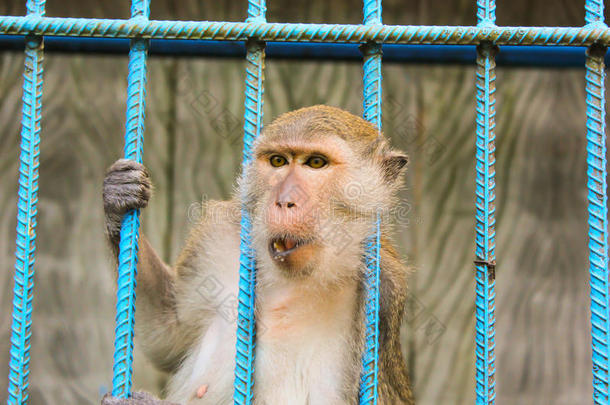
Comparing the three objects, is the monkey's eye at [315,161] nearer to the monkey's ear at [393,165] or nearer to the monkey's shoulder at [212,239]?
the monkey's ear at [393,165]

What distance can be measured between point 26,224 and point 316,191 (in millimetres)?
863

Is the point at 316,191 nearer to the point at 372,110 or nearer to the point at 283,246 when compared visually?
the point at 283,246

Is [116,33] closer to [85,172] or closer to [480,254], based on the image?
[480,254]

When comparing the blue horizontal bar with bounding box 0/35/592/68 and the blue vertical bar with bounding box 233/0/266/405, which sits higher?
the blue horizontal bar with bounding box 0/35/592/68

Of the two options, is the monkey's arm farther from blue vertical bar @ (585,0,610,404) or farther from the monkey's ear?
blue vertical bar @ (585,0,610,404)

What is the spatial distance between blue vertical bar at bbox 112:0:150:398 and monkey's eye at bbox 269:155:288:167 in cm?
53

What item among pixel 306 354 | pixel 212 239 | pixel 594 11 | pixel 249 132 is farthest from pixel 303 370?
pixel 594 11

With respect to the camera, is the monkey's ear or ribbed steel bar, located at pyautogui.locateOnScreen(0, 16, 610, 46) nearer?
ribbed steel bar, located at pyautogui.locateOnScreen(0, 16, 610, 46)

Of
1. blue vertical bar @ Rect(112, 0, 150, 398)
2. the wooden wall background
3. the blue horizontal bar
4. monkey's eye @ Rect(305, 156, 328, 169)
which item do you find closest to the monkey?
monkey's eye @ Rect(305, 156, 328, 169)

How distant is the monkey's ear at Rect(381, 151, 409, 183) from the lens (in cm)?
236

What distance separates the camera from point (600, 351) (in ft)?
5.80

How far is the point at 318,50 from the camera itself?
1827mm

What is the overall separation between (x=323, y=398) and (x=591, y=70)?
134 cm

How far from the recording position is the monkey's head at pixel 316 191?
201cm
